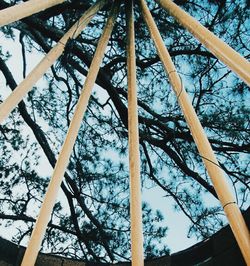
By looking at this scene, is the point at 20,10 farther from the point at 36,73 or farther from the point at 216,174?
the point at 216,174

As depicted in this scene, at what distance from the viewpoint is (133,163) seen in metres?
2.79

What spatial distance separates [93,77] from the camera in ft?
10.2

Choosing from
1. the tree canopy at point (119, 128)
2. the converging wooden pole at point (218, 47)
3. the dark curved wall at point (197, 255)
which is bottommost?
the dark curved wall at point (197, 255)

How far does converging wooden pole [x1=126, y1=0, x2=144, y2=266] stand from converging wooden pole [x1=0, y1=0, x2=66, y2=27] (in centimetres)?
89

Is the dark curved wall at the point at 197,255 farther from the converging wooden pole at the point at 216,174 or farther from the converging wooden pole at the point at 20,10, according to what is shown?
the converging wooden pole at the point at 20,10

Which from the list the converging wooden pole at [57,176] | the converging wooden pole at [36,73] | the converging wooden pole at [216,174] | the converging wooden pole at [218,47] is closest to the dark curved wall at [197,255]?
the converging wooden pole at [216,174]

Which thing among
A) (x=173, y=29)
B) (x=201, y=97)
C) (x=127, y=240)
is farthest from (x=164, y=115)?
(x=127, y=240)

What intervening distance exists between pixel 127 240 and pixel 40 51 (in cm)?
290

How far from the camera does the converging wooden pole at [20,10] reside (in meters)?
2.38

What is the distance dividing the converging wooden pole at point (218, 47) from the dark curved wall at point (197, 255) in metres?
0.79

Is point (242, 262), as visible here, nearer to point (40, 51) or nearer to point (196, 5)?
point (196, 5)

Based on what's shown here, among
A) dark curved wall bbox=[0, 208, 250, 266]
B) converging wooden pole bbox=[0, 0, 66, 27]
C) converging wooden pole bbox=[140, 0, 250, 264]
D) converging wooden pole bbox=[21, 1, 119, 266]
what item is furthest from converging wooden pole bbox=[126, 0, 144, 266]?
converging wooden pole bbox=[0, 0, 66, 27]

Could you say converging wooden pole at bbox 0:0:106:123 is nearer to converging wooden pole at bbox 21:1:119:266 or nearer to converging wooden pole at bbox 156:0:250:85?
converging wooden pole at bbox 21:1:119:266

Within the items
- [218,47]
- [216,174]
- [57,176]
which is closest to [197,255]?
[216,174]
